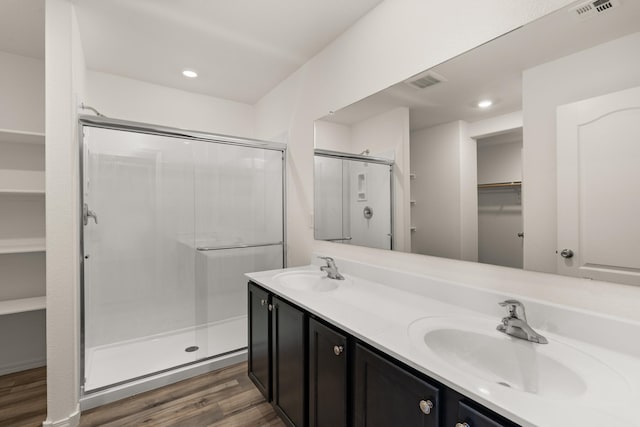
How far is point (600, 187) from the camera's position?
950 millimetres

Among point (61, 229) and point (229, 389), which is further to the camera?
point (229, 389)

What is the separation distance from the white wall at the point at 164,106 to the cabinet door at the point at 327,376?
264 cm

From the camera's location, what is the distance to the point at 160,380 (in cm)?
205

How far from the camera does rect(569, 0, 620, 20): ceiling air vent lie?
910 millimetres

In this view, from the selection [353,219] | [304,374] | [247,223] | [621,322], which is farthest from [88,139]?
[621,322]

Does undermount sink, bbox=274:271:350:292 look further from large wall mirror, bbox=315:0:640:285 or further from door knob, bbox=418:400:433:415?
door knob, bbox=418:400:433:415

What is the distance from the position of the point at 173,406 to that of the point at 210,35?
252cm

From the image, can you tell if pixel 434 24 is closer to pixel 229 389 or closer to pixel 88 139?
pixel 88 139

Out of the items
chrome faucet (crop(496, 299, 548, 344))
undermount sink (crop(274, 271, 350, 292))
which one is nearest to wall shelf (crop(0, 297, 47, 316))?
undermount sink (crop(274, 271, 350, 292))

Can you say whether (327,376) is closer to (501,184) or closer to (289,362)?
(289,362)

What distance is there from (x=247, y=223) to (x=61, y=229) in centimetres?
129

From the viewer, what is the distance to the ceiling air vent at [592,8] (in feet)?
2.99

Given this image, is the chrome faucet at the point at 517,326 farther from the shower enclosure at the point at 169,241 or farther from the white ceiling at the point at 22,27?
the white ceiling at the point at 22,27

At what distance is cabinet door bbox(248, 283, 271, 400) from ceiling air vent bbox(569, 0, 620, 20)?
181 centimetres
